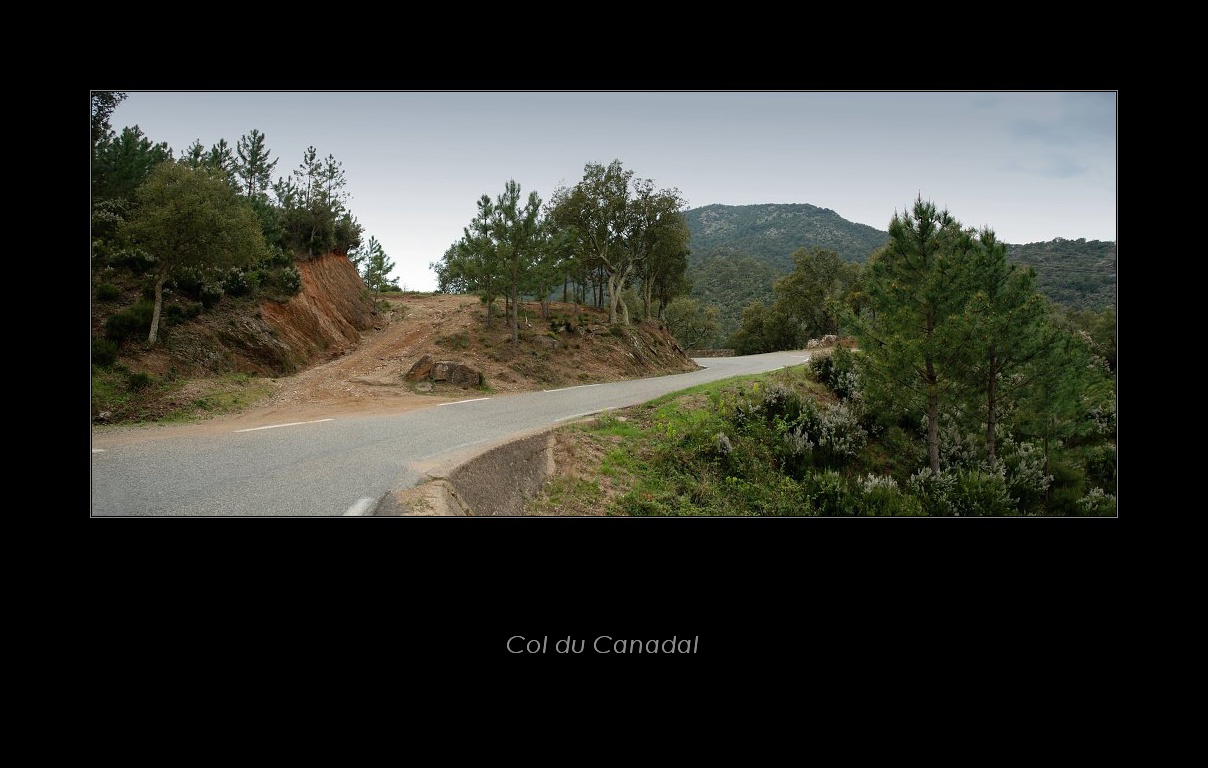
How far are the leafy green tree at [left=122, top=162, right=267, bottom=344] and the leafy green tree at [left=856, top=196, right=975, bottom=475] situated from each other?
11.4 m

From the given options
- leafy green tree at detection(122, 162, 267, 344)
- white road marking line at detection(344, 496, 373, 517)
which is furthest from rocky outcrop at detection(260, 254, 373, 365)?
white road marking line at detection(344, 496, 373, 517)

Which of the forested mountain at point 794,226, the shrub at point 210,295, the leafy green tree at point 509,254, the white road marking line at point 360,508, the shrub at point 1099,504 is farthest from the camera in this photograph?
the leafy green tree at point 509,254

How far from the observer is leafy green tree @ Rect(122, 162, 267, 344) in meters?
8.17

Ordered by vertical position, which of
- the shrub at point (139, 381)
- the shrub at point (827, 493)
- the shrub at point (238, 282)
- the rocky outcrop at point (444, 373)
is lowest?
the shrub at point (827, 493)

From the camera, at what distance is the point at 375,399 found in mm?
10086

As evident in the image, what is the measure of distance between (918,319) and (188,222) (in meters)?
13.5

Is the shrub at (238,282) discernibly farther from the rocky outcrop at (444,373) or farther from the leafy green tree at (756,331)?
the leafy green tree at (756,331)

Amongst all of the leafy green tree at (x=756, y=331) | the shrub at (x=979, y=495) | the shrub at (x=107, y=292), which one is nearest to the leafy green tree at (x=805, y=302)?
the leafy green tree at (x=756, y=331)

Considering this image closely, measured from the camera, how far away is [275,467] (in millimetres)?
4293

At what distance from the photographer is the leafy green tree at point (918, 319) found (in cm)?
761

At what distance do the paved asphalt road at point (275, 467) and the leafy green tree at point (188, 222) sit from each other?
13.9ft

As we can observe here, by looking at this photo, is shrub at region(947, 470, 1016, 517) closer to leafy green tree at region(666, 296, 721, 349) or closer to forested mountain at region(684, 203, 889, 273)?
forested mountain at region(684, 203, 889, 273)

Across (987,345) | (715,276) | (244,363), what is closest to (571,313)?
(715,276)
